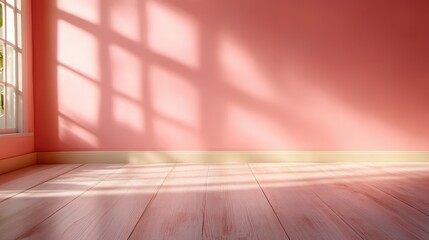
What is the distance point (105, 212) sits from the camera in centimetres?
144

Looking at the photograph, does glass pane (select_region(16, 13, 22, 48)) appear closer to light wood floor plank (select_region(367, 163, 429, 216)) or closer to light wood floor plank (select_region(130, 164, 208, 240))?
light wood floor plank (select_region(130, 164, 208, 240))

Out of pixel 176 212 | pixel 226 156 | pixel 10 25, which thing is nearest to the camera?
pixel 176 212

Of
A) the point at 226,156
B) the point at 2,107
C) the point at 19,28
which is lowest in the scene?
the point at 226,156

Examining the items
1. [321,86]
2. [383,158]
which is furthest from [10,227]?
[383,158]

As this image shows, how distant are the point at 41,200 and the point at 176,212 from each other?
0.70 m

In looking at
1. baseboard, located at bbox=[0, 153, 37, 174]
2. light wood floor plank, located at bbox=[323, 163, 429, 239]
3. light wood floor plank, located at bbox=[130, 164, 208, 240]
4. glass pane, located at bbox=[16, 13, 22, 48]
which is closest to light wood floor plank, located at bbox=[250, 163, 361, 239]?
light wood floor plank, located at bbox=[323, 163, 429, 239]

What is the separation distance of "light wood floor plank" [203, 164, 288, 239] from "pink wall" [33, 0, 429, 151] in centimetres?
89

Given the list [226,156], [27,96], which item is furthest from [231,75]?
[27,96]

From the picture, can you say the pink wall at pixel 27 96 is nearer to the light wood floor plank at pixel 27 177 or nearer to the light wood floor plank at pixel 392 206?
the light wood floor plank at pixel 27 177

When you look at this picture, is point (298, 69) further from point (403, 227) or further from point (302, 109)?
point (403, 227)

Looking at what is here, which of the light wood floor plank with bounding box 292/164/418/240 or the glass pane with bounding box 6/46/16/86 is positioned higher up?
the glass pane with bounding box 6/46/16/86

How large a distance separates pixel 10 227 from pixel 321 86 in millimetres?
2464

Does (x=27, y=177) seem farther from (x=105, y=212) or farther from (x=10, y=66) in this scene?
(x=105, y=212)

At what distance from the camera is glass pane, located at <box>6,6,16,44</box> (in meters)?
2.69
